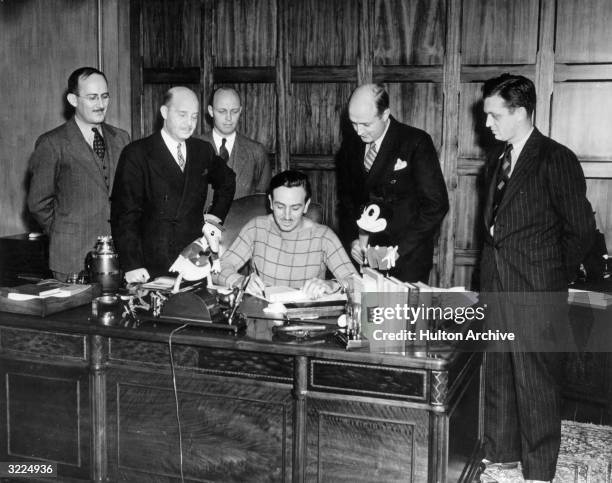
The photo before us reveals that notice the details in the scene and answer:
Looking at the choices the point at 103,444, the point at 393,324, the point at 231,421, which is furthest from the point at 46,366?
the point at 393,324

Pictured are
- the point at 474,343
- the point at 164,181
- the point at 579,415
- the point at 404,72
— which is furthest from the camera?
the point at 404,72

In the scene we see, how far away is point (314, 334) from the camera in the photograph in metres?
2.29

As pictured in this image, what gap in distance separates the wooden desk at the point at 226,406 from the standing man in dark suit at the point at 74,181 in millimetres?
1113

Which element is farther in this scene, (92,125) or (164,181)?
(92,125)

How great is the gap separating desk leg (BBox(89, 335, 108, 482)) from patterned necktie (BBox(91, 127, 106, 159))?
1557mm

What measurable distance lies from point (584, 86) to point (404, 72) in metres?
1.10

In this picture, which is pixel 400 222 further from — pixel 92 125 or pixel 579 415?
pixel 92 125

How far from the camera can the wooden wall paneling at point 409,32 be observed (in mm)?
4305

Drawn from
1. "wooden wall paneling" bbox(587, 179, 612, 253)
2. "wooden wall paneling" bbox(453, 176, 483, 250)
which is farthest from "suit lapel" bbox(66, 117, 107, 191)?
"wooden wall paneling" bbox(587, 179, 612, 253)

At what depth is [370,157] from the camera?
11.0 ft

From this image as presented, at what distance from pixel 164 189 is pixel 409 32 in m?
2.07

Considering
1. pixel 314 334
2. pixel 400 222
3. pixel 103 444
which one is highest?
pixel 400 222

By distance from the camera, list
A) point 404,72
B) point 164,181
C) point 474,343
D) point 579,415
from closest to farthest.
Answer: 1. point 474,343
2. point 164,181
3. point 579,415
4. point 404,72

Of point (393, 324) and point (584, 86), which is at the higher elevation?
point (584, 86)
